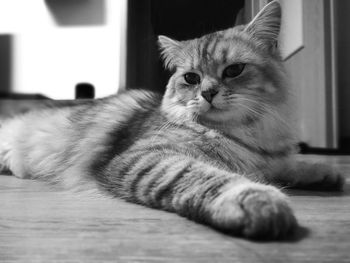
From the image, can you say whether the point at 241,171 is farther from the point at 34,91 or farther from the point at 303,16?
the point at 34,91

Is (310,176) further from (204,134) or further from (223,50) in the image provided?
(223,50)

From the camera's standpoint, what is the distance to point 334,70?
3.33 metres

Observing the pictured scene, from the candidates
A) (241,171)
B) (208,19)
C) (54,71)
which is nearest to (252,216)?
(241,171)

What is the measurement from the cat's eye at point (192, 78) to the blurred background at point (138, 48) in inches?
63.0

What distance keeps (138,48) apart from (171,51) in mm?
1795

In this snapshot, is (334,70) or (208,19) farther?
(334,70)

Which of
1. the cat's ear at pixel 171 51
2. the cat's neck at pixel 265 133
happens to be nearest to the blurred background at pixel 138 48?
the cat's ear at pixel 171 51

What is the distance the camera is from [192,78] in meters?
1.38

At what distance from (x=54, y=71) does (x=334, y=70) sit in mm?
2583

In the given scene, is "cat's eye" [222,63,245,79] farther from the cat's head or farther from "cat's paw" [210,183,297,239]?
"cat's paw" [210,183,297,239]

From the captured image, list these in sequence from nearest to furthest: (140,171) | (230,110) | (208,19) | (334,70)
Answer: (140,171) < (230,110) < (208,19) < (334,70)

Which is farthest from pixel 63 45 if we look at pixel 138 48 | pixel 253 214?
pixel 253 214

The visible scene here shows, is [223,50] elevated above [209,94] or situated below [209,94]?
above

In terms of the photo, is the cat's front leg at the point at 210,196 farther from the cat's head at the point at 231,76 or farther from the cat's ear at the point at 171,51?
the cat's ear at the point at 171,51
